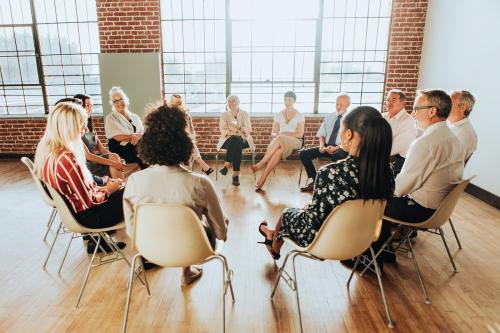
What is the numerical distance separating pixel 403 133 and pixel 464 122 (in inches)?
24.2

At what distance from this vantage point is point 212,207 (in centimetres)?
192

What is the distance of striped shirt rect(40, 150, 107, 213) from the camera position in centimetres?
217

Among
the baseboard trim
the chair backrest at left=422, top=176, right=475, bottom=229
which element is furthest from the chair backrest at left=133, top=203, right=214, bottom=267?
the baseboard trim

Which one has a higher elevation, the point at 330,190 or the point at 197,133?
the point at 330,190

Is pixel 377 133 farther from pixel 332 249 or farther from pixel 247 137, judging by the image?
pixel 247 137

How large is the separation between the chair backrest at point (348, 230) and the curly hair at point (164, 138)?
0.89 meters

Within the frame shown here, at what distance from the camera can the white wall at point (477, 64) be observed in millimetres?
3967

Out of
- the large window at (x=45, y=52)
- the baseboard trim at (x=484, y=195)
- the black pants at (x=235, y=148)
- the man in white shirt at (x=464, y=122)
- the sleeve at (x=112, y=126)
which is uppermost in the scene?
the large window at (x=45, y=52)

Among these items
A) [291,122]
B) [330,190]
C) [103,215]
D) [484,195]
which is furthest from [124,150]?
[484,195]

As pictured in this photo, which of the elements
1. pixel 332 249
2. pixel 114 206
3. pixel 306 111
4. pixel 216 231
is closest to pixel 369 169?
pixel 332 249

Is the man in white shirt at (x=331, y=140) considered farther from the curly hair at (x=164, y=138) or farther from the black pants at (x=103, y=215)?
the curly hair at (x=164, y=138)

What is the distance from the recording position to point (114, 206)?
92.6 inches

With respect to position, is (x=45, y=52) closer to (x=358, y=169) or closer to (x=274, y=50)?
(x=274, y=50)

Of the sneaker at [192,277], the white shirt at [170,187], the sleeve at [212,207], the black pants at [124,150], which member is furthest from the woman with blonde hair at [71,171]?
the black pants at [124,150]
